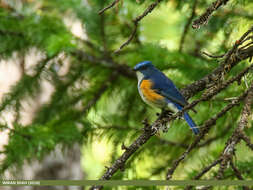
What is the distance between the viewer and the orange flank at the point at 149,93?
2.46 meters

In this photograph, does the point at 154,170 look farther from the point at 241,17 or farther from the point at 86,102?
the point at 241,17

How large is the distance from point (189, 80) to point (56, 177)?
2961mm

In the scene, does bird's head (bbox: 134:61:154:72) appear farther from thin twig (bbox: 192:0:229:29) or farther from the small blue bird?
thin twig (bbox: 192:0:229:29)

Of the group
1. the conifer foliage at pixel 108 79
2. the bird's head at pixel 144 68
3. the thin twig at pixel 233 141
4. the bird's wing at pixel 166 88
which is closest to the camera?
the thin twig at pixel 233 141

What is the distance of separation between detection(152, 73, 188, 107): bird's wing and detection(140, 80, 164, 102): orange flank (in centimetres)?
3

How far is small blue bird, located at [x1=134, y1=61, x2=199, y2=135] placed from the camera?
7.84ft

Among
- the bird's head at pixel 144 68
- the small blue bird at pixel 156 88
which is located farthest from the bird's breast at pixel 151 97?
the bird's head at pixel 144 68

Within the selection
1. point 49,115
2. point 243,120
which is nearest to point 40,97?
point 49,115

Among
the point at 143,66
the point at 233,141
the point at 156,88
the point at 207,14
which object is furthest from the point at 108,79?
the point at 233,141

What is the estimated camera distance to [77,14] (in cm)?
300

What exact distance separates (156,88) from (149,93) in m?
0.08

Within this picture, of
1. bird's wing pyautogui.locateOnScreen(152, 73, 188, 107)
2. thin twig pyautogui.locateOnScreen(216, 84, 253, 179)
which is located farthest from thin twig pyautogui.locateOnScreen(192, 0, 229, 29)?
bird's wing pyautogui.locateOnScreen(152, 73, 188, 107)

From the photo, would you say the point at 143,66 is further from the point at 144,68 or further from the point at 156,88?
the point at 156,88

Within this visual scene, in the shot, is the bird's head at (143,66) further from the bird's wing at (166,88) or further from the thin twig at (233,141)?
the thin twig at (233,141)
